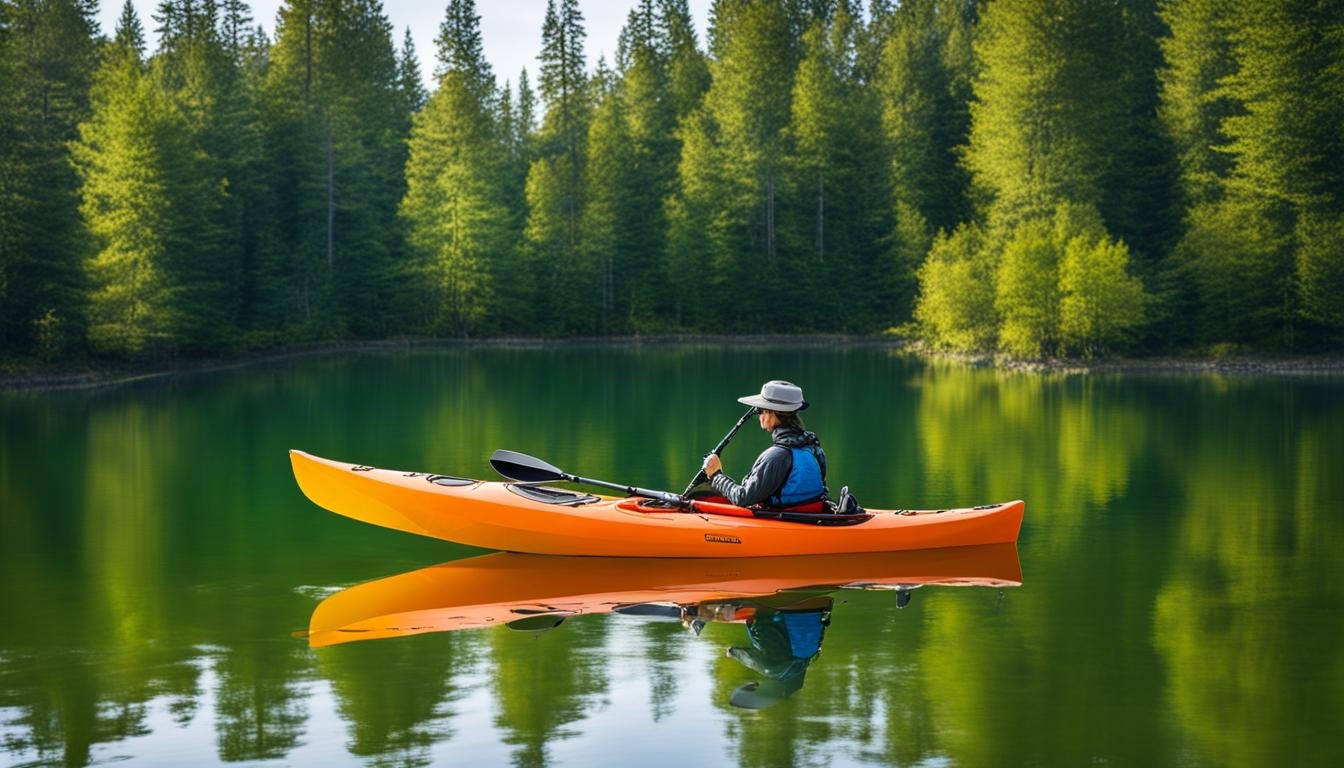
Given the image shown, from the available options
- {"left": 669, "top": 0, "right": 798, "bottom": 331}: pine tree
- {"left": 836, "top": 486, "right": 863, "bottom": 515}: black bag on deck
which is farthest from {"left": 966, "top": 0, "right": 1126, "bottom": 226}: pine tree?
{"left": 836, "top": 486, "right": 863, "bottom": 515}: black bag on deck

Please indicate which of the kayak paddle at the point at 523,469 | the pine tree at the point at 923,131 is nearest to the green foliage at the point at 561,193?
the pine tree at the point at 923,131

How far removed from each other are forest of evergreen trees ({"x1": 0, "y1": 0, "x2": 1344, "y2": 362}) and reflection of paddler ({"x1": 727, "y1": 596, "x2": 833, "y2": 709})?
23.8 metres

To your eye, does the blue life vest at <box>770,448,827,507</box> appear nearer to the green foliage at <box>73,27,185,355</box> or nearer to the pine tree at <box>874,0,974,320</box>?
the green foliage at <box>73,27,185,355</box>

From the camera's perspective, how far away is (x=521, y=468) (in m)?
12.2

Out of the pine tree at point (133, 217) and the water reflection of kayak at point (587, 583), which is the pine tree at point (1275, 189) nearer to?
the pine tree at point (133, 217)

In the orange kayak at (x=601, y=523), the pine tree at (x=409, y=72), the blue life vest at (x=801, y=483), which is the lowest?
the orange kayak at (x=601, y=523)

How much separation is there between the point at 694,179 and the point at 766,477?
45655 millimetres

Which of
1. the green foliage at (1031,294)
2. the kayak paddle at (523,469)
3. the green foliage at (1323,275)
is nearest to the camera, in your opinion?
the kayak paddle at (523,469)

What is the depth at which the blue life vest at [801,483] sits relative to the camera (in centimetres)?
1109

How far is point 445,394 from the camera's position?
28.6 meters

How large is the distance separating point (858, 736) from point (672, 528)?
4.18 metres

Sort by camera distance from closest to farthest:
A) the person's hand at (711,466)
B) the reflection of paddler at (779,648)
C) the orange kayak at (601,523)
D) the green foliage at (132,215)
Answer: the reflection of paddler at (779,648)
the orange kayak at (601,523)
the person's hand at (711,466)
the green foliage at (132,215)

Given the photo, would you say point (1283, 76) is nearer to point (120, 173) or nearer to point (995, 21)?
point (995, 21)

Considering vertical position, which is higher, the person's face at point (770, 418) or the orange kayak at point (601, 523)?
the person's face at point (770, 418)
